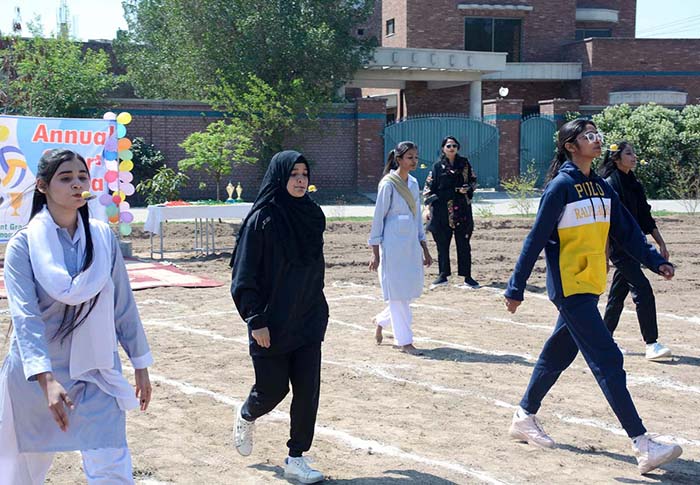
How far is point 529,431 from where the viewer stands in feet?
19.1

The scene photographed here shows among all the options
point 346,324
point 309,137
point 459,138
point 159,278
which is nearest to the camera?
point 346,324

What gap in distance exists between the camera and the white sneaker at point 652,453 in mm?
5188

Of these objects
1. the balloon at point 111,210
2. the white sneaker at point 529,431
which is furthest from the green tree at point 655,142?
the white sneaker at point 529,431

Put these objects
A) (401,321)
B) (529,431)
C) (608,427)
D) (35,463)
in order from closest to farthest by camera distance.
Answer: (35,463) → (529,431) → (608,427) → (401,321)

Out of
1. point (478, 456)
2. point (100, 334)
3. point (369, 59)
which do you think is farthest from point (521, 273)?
point (369, 59)

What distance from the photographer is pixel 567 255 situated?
18.2 feet

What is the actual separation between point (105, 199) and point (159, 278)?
185 cm

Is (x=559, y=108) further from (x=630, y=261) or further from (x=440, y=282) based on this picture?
(x=630, y=261)

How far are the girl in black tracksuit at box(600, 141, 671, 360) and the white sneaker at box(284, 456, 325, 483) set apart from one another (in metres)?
3.81

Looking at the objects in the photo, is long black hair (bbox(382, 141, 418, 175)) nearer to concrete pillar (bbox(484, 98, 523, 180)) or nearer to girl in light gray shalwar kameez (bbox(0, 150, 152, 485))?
girl in light gray shalwar kameez (bbox(0, 150, 152, 485))

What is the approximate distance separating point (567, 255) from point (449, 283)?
748 cm

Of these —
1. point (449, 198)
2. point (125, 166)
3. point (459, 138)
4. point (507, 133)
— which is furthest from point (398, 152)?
point (507, 133)

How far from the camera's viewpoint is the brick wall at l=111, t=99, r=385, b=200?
82.9ft

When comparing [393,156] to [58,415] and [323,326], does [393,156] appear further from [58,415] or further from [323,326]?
[58,415]
